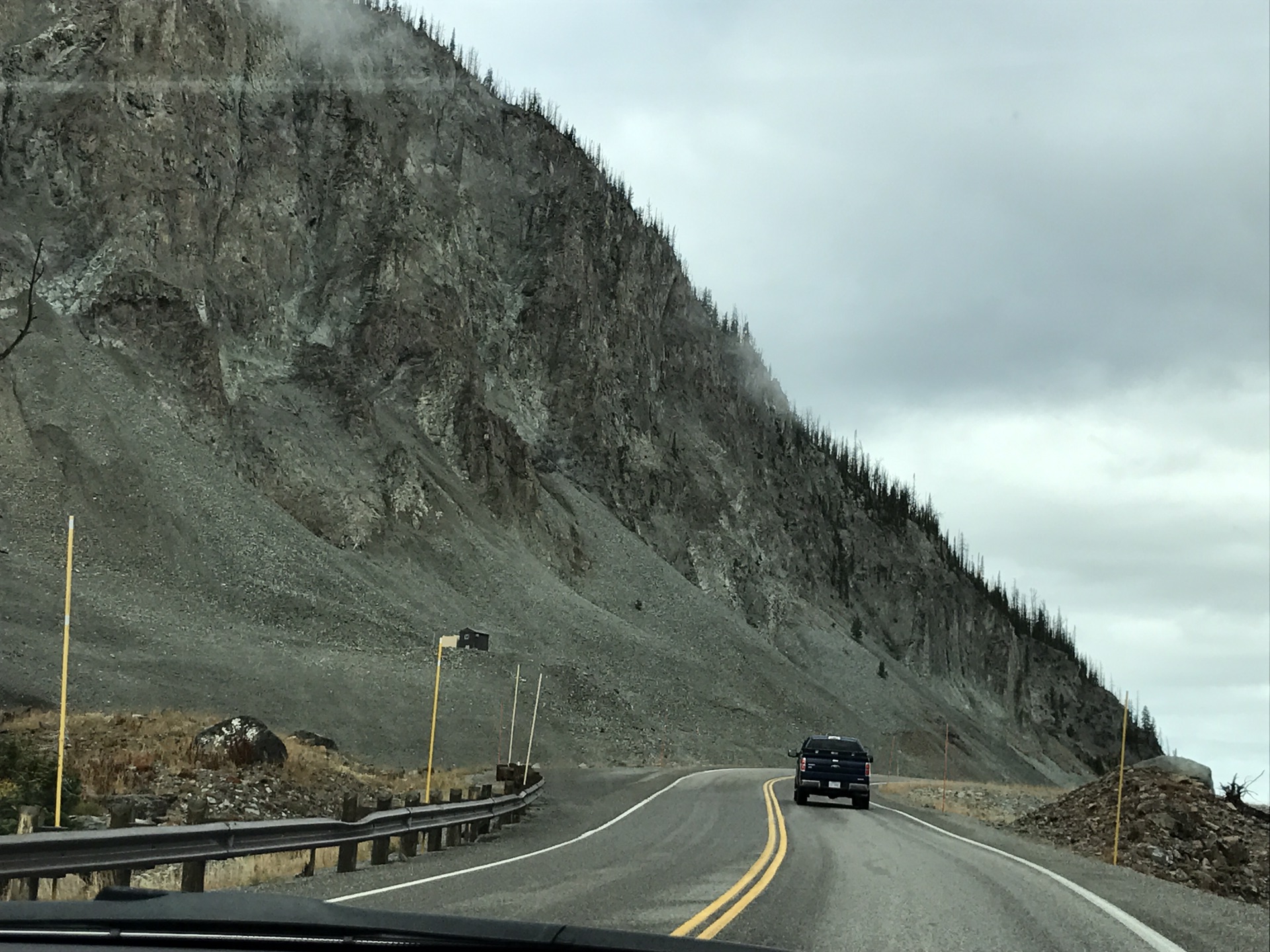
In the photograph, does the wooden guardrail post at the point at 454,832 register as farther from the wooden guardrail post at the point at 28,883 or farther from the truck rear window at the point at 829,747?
the truck rear window at the point at 829,747

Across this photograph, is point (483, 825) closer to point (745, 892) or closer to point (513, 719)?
point (745, 892)

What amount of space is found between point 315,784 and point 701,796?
9.89 m

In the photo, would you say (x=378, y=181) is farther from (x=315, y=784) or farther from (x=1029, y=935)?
(x=1029, y=935)

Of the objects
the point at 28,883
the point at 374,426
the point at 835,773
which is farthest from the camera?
the point at 374,426

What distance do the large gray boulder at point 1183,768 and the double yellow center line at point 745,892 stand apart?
10.1 m

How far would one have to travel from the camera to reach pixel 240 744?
24.3 meters

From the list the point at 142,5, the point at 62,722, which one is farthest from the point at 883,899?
the point at 142,5

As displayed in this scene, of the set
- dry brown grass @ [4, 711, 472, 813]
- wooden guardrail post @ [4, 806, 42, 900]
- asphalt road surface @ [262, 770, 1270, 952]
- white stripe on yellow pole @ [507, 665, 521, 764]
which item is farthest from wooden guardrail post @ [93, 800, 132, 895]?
white stripe on yellow pole @ [507, 665, 521, 764]

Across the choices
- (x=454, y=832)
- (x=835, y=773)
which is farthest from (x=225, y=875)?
(x=835, y=773)

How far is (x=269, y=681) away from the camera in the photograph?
46219 mm

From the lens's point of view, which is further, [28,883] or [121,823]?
[121,823]

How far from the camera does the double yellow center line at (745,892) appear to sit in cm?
932

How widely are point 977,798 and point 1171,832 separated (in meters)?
17.7

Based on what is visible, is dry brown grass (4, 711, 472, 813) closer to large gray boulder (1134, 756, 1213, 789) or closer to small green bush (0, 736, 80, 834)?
small green bush (0, 736, 80, 834)
